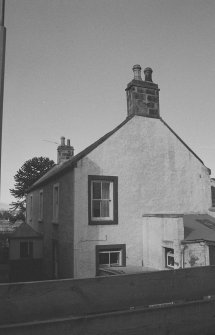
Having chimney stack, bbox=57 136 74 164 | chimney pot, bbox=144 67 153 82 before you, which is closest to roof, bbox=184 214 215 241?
chimney pot, bbox=144 67 153 82

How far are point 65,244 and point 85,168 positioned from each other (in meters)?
3.64

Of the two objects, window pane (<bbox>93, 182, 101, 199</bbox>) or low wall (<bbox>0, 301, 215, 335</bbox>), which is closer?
low wall (<bbox>0, 301, 215, 335</bbox>)

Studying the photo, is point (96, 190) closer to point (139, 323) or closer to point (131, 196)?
point (131, 196)

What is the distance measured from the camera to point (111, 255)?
39.9 ft

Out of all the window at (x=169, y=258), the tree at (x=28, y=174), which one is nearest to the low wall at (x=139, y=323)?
the window at (x=169, y=258)

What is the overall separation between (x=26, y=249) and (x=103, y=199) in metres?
8.17

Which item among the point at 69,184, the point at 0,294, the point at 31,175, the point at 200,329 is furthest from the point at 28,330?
the point at 31,175

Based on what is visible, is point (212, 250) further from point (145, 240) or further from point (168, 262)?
point (145, 240)

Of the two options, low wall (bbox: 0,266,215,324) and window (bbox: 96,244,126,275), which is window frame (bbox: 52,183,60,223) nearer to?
window (bbox: 96,244,126,275)

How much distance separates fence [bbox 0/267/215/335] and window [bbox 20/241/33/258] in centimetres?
1607

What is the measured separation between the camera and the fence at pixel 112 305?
2.30 m

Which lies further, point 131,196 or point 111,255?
point 131,196

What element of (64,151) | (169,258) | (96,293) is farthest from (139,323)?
(64,151)

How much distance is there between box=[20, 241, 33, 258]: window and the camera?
17469 mm
